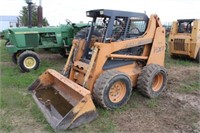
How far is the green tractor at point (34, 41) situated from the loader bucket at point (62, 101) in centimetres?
226

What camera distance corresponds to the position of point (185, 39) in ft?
29.6

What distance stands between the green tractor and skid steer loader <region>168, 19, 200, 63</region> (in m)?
3.44

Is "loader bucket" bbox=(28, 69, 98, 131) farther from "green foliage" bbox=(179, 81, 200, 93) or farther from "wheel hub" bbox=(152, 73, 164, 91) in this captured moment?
"green foliage" bbox=(179, 81, 200, 93)

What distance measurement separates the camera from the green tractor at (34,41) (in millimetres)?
7504

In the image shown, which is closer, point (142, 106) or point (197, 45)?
point (142, 106)

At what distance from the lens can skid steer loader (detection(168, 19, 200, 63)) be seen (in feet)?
28.9

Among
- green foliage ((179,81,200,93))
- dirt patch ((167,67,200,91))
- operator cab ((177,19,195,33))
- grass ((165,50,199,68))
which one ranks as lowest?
green foliage ((179,81,200,93))

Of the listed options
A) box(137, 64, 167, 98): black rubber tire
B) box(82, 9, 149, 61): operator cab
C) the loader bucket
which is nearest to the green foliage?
box(137, 64, 167, 98): black rubber tire

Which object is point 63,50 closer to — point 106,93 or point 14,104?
point 14,104

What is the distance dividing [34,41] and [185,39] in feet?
16.9

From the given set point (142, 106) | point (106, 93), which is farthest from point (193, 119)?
point (106, 93)

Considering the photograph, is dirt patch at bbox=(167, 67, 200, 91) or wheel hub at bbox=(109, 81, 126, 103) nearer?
wheel hub at bbox=(109, 81, 126, 103)

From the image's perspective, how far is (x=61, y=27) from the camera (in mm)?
8859

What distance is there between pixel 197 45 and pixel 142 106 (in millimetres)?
5085
